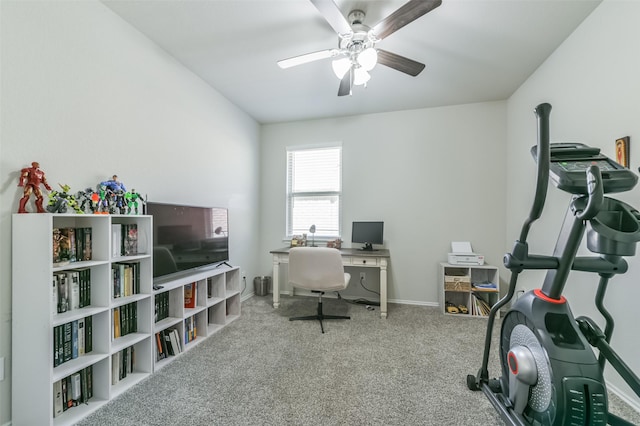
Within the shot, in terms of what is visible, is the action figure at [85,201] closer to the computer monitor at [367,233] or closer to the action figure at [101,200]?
the action figure at [101,200]

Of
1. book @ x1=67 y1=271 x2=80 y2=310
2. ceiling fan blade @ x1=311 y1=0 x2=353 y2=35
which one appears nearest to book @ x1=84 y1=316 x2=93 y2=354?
book @ x1=67 y1=271 x2=80 y2=310

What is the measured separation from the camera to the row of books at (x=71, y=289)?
152cm

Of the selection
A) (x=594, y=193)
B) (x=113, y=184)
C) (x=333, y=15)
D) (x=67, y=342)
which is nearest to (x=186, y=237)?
(x=113, y=184)

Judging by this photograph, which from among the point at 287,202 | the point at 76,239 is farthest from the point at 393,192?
the point at 76,239

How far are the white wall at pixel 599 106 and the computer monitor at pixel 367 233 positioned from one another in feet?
5.34

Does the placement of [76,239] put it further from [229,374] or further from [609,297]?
[609,297]

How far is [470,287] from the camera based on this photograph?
10.2ft

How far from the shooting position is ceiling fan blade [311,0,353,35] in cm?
151

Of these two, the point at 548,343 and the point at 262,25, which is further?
the point at 262,25

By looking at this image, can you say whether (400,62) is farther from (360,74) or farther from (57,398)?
(57,398)

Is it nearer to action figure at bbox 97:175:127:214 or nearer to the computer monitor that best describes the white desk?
the computer monitor

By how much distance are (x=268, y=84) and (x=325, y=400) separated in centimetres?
302

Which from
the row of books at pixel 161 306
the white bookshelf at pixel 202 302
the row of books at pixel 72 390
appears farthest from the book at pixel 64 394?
the row of books at pixel 161 306

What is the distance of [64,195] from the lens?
1562 millimetres
